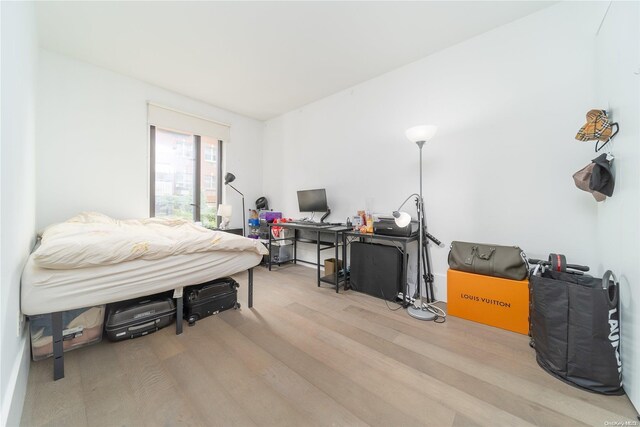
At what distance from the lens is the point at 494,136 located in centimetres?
225

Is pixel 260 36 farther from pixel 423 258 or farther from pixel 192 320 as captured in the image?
pixel 423 258

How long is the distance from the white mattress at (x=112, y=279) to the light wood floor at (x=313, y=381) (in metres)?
0.42

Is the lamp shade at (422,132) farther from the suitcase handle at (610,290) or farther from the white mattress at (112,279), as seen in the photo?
the white mattress at (112,279)

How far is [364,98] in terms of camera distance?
321 centimetres

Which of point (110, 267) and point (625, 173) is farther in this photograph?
point (110, 267)

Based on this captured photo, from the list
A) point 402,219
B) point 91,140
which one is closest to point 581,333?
point 402,219

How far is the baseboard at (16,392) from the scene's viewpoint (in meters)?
0.94

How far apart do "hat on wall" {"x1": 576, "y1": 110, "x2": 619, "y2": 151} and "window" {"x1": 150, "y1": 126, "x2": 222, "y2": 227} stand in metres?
4.43

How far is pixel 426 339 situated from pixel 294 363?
102cm

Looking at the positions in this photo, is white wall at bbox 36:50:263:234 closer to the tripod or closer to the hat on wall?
the tripod

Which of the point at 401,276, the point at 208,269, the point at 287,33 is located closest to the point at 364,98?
the point at 287,33

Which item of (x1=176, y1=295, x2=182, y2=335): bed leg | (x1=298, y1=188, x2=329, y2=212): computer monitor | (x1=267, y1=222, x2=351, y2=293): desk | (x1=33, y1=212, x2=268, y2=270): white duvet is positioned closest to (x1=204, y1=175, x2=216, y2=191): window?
(x1=267, y1=222, x2=351, y2=293): desk

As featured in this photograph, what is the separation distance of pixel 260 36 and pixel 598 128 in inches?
111

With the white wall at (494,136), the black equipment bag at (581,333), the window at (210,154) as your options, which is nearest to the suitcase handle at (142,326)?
the white wall at (494,136)
